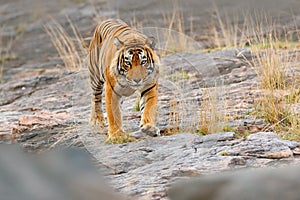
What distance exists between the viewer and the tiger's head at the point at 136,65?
23.5ft

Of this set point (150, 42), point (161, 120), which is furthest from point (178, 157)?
point (161, 120)

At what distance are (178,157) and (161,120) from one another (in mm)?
→ 1651

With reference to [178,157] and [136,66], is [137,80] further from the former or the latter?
[178,157]

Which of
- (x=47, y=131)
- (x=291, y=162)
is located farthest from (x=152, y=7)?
(x=291, y=162)

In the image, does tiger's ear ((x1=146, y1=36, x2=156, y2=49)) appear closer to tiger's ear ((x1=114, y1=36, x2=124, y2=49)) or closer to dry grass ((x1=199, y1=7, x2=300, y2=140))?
tiger's ear ((x1=114, y1=36, x2=124, y2=49))

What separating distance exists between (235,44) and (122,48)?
461cm

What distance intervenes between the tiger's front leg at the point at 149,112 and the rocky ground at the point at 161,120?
0.44 feet

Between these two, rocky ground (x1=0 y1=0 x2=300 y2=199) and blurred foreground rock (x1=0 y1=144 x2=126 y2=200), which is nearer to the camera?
blurred foreground rock (x1=0 y1=144 x2=126 y2=200)

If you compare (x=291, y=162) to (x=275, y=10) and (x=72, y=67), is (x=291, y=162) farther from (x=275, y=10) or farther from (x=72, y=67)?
(x=275, y=10)

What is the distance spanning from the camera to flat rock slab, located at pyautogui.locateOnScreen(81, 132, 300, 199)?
5.70 meters

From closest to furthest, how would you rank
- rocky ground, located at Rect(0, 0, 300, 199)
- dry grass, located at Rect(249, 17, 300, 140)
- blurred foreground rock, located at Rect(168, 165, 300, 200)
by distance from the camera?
blurred foreground rock, located at Rect(168, 165, 300, 200)
rocky ground, located at Rect(0, 0, 300, 199)
dry grass, located at Rect(249, 17, 300, 140)

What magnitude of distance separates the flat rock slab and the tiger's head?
55 cm

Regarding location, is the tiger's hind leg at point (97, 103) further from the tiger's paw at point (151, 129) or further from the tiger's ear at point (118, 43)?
the tiger's paw at point (151, 129)

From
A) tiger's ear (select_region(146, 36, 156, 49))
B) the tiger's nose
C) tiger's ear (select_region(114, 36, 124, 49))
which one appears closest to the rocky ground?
the tiger's nose
